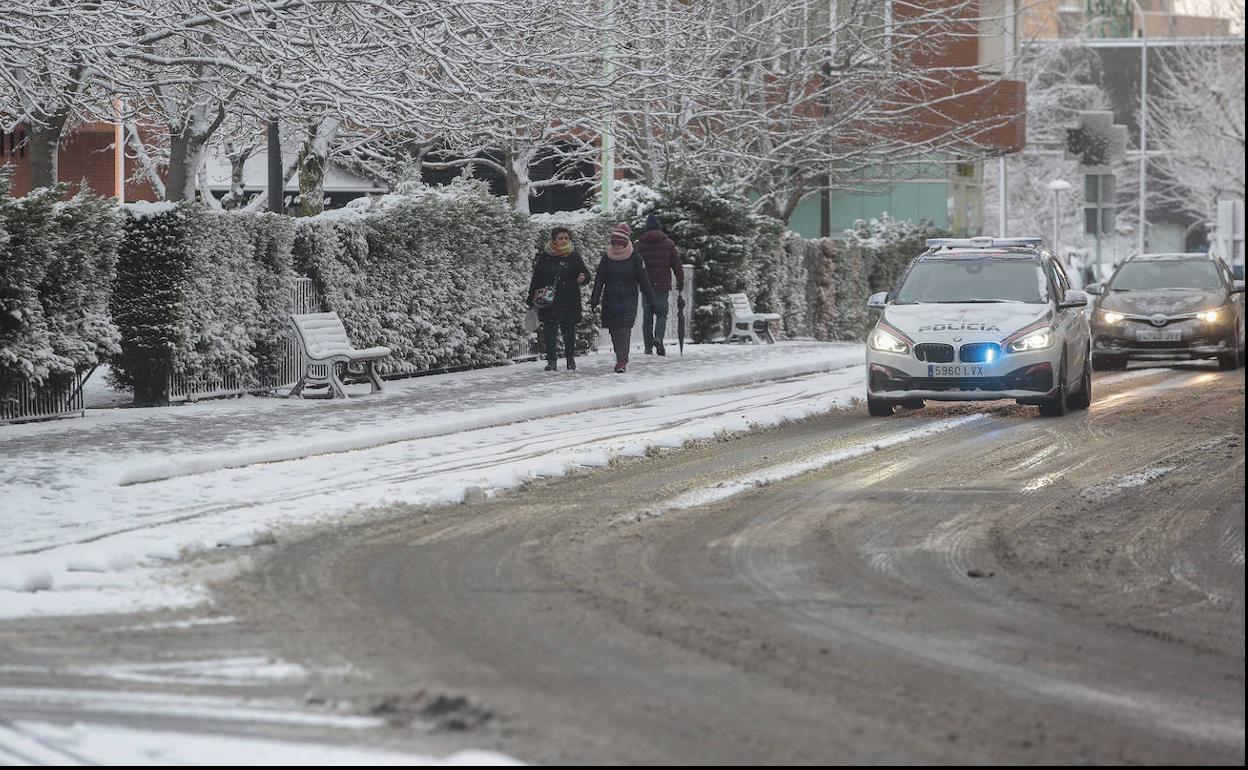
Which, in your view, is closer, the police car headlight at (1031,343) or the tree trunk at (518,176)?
the police car headlight at (1031,343)

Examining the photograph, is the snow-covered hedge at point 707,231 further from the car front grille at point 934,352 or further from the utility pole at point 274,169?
the car front grille at point 934,352

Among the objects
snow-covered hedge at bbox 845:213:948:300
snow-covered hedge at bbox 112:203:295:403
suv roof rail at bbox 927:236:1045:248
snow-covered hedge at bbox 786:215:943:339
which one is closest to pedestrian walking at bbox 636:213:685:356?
snow-covered hedge at bbox 786:215:943:339

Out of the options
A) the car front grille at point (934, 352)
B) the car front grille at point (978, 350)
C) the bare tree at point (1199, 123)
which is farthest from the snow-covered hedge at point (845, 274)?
the bare tree at point (1199, 123)

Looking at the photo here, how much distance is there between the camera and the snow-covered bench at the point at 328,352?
1981 centimetres

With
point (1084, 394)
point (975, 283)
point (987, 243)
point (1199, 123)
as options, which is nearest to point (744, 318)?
point (987, 243)

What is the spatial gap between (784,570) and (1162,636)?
206cm

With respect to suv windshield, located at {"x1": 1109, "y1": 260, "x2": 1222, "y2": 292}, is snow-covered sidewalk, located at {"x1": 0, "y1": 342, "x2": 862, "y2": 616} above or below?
below

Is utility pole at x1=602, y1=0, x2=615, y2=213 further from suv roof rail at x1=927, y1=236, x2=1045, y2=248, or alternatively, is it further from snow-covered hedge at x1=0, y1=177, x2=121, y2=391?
snow-covered hedge at x1=0, y1=177, x2=121, y2=391

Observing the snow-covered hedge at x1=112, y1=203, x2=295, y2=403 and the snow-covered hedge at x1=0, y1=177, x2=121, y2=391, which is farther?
the snow-covered hedge at x1=112, y1=203, x2=295, y2=403

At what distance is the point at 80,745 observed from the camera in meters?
6.04

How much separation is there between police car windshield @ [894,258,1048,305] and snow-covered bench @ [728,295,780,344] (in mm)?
11662

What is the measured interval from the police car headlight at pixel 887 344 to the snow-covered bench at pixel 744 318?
42.0 feet

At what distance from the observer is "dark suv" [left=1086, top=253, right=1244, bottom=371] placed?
87.2 ft

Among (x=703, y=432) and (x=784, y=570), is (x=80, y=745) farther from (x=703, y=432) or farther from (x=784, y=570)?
(x=703, y=432)
